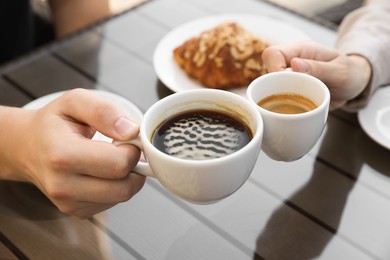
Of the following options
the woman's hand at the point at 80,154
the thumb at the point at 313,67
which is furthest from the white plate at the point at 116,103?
the thumb at the point at 313,67

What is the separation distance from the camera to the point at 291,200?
0.86 metres

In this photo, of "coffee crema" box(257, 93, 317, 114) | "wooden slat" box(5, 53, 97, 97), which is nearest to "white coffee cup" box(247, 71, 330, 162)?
"coffee crema" box(257, 93, 317, 114)

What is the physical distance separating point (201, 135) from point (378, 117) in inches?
17.9

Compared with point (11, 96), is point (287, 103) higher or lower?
higher

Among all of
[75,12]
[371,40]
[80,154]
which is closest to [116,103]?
[80,154]

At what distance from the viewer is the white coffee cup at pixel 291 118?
2.26ft

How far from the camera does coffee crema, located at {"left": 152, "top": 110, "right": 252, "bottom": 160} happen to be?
2.17 feet

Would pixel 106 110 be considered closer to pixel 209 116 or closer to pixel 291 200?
pixel 209 116

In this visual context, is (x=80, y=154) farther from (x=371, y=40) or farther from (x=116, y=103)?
(x=371, y=40)

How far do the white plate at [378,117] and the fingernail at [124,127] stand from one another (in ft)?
1.56

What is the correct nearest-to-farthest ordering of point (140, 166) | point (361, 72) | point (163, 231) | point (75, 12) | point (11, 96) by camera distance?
point (140, 166) → point (163, 231) → point (361, 72) → point (11, 96) → point (75, 12)

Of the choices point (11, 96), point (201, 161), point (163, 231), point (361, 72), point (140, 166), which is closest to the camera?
point (201, 161)

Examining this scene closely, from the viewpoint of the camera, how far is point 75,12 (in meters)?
1.65

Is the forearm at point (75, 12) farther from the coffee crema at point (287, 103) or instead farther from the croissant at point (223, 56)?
the coffee crema at point (287, 103)
